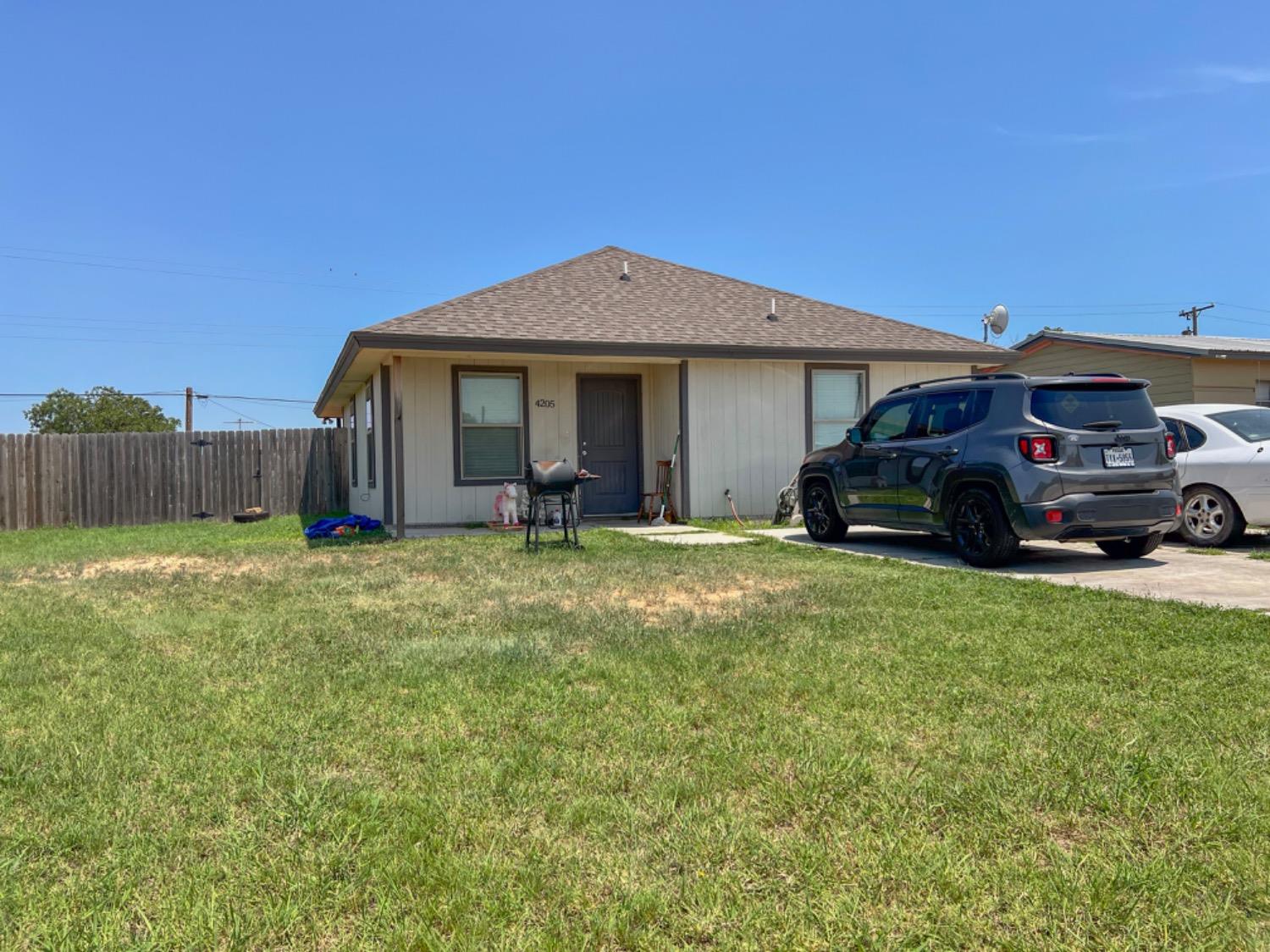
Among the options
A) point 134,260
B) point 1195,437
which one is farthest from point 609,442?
point 134,260

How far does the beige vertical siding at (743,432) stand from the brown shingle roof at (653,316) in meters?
0.53

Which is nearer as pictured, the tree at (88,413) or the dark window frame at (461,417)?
the dark window frame at (461,417)

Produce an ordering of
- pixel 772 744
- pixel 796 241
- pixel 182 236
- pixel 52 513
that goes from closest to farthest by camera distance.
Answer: pixel 772 744
pixel 52 513
pixel 796 241
pixel 182 236

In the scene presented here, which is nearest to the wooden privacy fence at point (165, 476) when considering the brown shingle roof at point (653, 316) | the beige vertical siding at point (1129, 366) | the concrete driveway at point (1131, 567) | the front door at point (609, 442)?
the brown shingle roof at point (653, 316)

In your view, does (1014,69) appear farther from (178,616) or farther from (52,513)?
(52,513)

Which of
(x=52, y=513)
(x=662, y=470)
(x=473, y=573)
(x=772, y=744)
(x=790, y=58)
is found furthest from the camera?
(x=52, y=513)

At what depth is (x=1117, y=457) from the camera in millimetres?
7195

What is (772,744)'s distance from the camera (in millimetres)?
2951

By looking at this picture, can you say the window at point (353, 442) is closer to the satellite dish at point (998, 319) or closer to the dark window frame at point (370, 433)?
the dark window frame at point (370, 433)

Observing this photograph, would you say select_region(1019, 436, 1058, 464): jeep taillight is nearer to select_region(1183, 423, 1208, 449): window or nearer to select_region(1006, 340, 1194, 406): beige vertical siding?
select_region(1183, 423, 1208, 449): window

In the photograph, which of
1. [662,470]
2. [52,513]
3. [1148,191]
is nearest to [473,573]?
[662,470]

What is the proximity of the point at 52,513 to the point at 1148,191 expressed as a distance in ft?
74.2

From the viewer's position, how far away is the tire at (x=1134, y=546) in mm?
7586

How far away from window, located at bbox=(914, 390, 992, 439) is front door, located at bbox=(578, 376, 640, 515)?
5.98 metres
